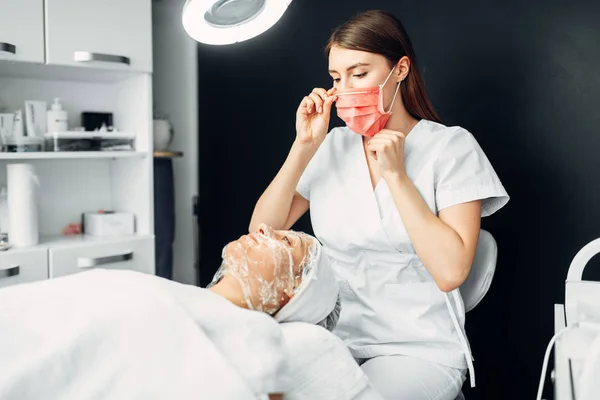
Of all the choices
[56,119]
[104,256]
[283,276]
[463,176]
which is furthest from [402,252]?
[56,119]

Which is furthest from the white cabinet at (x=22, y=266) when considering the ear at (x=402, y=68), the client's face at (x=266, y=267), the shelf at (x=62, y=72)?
the ear at (x=402, y=68)

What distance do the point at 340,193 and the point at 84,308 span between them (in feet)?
2.64

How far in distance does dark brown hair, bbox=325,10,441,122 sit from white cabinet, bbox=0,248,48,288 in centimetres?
126

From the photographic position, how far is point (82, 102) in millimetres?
2492

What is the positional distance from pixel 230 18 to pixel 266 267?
56 cm

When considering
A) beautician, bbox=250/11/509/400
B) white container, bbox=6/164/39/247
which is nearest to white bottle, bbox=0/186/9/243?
white container, bbox=6/164/39/247

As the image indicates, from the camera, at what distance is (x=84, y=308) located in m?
1.04

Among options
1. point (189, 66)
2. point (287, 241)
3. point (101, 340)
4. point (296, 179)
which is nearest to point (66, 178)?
point (189, 66)

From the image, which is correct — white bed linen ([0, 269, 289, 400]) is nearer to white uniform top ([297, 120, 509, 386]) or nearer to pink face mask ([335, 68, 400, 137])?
white uniform top ([297, 120, 509, 386])

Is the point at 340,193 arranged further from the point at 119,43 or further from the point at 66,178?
the point at 66,178

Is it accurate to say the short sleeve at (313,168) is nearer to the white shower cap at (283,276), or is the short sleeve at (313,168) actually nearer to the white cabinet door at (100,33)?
the white shower cap at (283,276)

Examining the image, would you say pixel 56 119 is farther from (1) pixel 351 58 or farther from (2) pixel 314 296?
(2) pixel 314 296

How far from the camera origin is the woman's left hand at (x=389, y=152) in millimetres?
1451

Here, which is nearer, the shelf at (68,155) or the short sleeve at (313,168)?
the short sleeve at (313,168)
